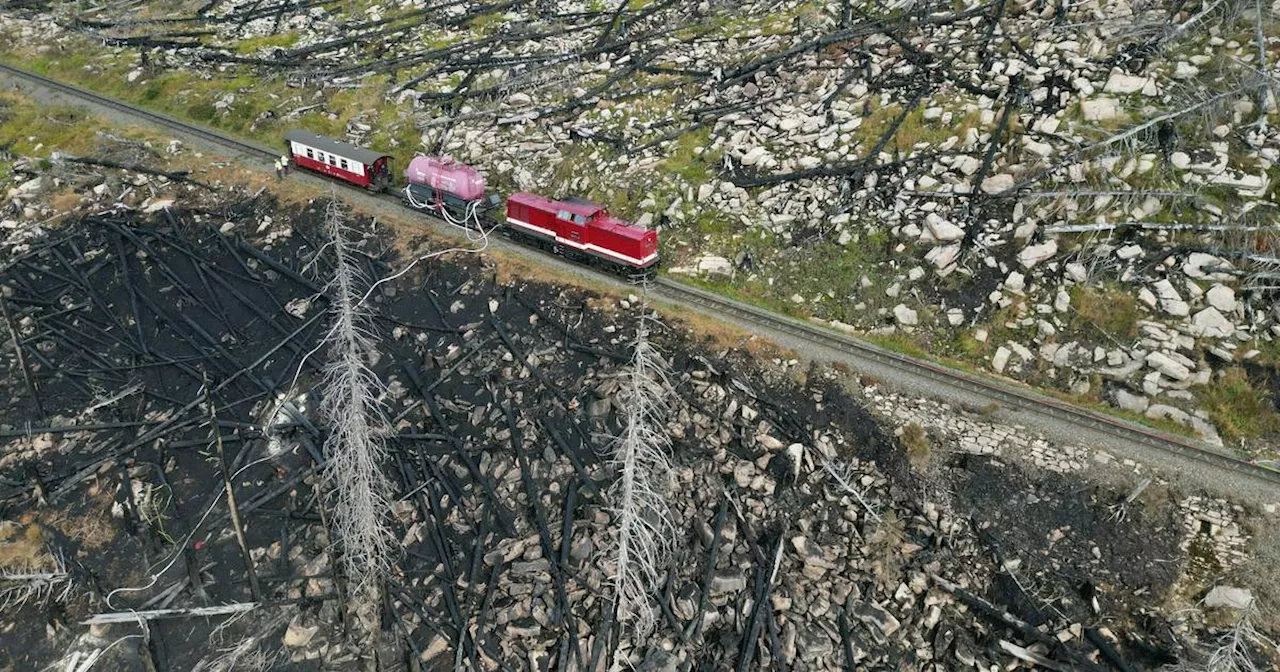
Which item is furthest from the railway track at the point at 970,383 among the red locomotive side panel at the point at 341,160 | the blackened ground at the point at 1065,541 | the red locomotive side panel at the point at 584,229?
the red locomotive side panel at the point at 341,160

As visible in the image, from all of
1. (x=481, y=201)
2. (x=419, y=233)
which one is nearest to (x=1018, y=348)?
(x=481, y=201)

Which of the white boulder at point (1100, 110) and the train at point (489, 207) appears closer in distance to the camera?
the white boulder at point (1100, 110)

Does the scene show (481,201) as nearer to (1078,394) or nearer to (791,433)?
(791,433)

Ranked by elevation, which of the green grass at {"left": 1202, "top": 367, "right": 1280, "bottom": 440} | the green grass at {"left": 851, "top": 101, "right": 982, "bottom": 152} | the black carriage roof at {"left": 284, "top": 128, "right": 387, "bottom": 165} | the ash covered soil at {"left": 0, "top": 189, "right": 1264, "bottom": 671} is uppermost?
the green grass at {"left": 851, "top": 101, "right": 982, "bottom": 152}

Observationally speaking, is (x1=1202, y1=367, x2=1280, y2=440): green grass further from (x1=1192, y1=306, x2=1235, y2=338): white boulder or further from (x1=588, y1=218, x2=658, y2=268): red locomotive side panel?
(x1=588, y1=218, x2=658, y2=268): red locomotive side panel

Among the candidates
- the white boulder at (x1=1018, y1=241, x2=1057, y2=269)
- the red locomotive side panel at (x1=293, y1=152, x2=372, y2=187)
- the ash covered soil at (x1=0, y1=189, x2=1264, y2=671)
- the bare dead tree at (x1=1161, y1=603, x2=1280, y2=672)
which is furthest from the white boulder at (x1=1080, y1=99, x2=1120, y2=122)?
the red locomotive side panel at (x1=293, y1=152, x2=372, y2=187)

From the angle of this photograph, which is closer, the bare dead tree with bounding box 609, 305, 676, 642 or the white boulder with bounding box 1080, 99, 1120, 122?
the bare dead tree with bounding box 609, 305, 676, 642

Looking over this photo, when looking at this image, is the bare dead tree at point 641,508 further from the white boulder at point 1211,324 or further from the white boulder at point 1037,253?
the white boulder at point 1211,324

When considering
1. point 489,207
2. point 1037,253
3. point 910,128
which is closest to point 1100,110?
point 910,128
